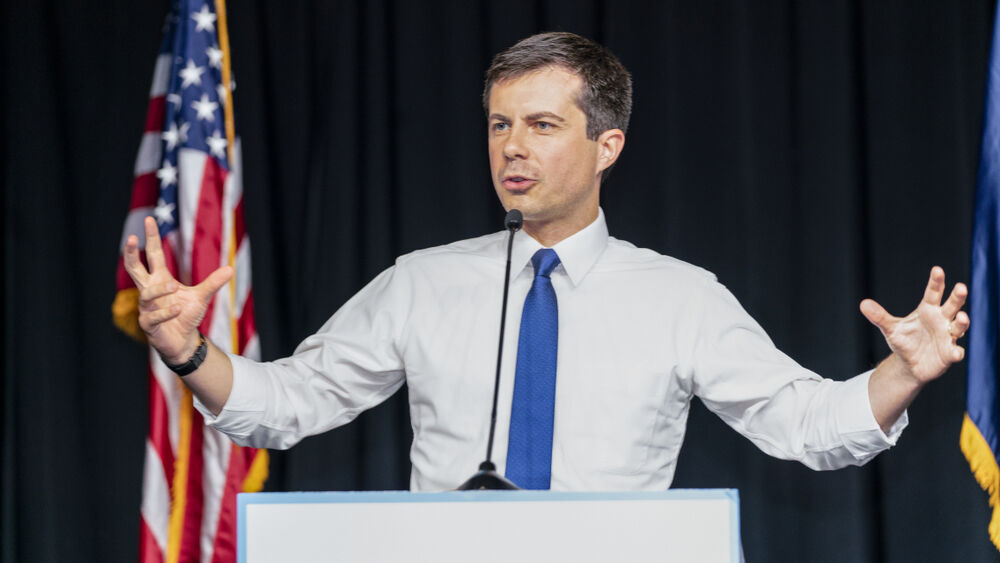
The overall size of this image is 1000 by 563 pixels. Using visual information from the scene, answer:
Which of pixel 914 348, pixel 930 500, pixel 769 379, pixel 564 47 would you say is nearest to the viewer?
pixel 914 348

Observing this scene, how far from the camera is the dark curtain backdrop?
2938mm

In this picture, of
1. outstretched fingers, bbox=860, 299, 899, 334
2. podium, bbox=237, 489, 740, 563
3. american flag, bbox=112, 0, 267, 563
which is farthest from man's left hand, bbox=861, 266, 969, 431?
american flag, bbox=112, 0, 267, 563

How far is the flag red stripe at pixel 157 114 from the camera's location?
2.75m

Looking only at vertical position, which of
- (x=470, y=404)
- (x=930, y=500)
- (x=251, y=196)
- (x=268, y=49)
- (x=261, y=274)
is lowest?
(x=930, y=500)

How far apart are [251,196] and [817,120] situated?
5.54 feet

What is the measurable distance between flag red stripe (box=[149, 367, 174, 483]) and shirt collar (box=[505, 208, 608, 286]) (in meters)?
1.02

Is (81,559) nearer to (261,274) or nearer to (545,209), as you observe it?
(261,274)

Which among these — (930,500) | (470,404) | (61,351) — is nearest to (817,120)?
(930,500)

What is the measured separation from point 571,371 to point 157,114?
140cm

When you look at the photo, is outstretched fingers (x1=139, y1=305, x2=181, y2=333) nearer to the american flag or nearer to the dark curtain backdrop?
the american flag

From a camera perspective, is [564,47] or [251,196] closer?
[564,47]

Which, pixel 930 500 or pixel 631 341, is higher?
pixel 631 341

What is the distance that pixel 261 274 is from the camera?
10.2 ft

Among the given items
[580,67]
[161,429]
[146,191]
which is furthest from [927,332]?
[146,191]
